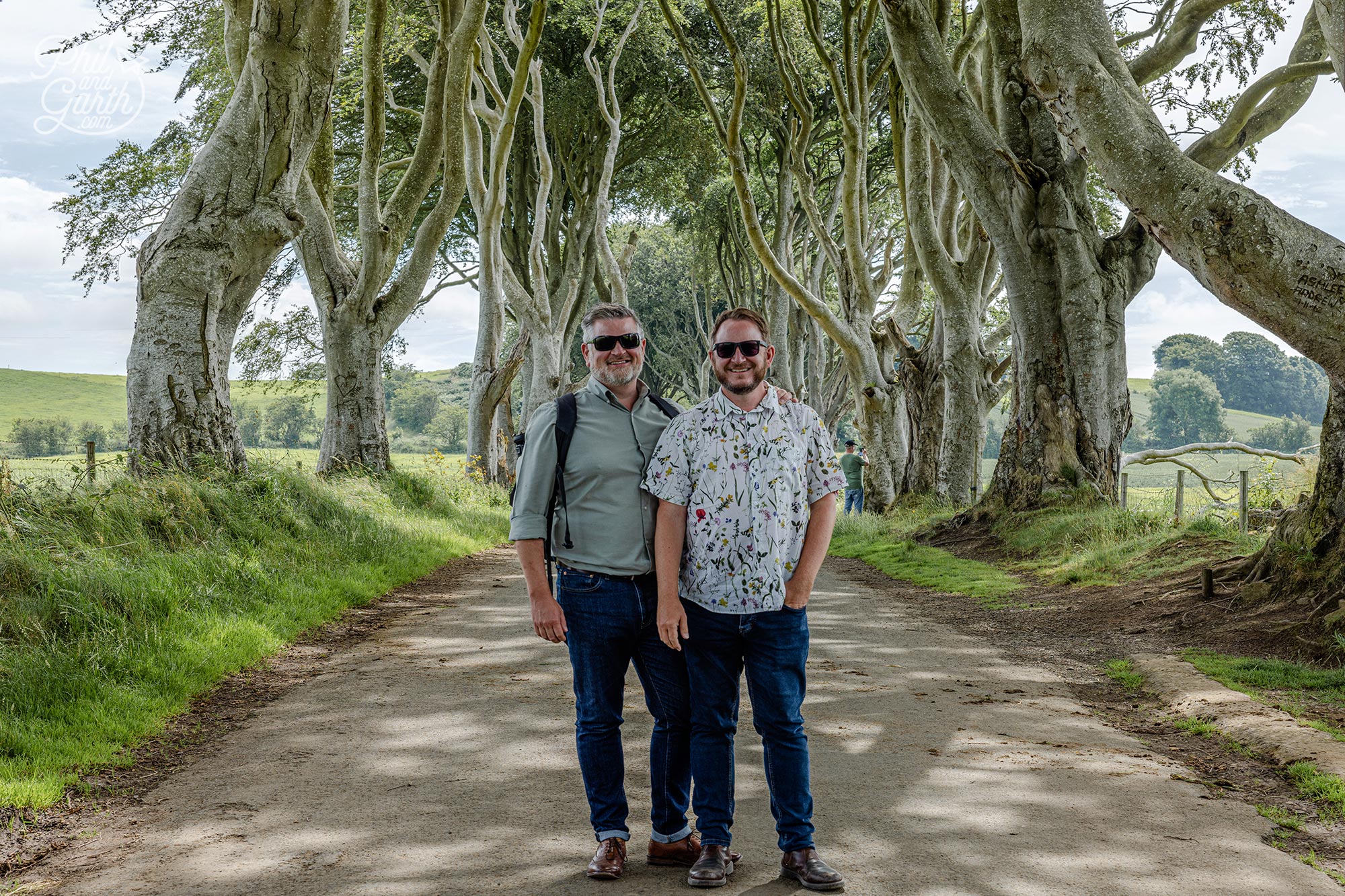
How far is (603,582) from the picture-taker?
373cm

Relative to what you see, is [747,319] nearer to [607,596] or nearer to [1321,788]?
[607,596]

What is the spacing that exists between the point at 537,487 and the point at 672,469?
48 centimetres

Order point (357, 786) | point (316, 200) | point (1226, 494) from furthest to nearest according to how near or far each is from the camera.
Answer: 1. point (1226, 494)
2. point (316, 200)
3. point (357, 786)

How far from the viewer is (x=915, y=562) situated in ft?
43.5

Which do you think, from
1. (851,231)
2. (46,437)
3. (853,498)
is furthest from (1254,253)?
(46,437)

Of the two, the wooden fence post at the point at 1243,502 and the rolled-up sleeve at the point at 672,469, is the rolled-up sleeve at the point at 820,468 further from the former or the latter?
the wooden fence post at the point at 1243,502

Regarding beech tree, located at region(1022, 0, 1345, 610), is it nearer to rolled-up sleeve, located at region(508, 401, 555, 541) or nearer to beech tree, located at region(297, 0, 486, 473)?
rolled-up sleeve, located at region(508, 401, 555, 541)

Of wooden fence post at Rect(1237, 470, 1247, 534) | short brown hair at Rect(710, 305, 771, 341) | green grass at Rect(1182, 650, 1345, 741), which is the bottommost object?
green grass at Rect(1182, 650, 1345, 741)

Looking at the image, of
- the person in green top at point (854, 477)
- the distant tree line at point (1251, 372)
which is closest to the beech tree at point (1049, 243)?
the person in green top at point (854, 477)

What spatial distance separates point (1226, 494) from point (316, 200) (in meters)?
19.0

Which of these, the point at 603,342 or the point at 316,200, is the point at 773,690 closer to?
the point at 603,342

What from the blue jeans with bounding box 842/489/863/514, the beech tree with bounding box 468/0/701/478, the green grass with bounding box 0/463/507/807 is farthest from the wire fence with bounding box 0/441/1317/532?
the blue jeans with bounding box 842/489/863/514

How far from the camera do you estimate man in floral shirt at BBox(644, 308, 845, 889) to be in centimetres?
363

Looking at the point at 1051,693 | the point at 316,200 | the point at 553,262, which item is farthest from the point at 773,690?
the point at 553,262
